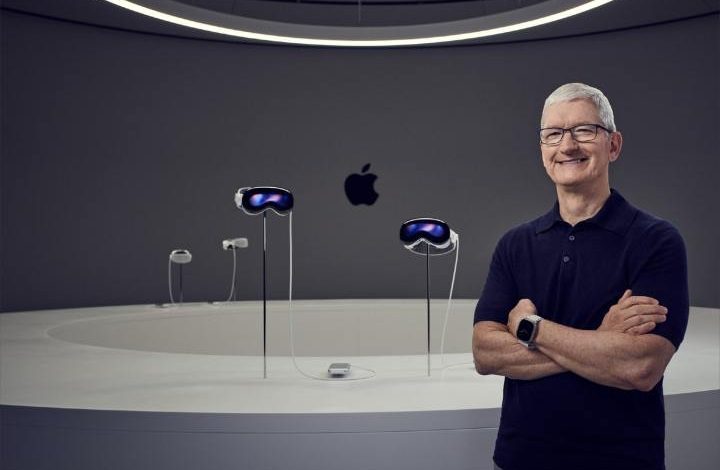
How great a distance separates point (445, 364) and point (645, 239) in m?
1.27

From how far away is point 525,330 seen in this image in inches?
46.8

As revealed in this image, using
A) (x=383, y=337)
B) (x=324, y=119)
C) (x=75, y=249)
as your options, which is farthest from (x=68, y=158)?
(x=383, y=337)

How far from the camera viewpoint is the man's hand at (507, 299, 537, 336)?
1.24m

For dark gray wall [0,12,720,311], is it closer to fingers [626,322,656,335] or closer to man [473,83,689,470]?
man [473,83,689,470]

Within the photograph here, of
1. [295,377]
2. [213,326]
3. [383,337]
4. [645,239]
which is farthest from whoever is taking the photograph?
[383,337]

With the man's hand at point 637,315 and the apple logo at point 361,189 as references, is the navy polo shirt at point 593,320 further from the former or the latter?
the apple logo at point 361,189

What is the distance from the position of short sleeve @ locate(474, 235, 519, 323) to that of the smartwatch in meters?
0.14

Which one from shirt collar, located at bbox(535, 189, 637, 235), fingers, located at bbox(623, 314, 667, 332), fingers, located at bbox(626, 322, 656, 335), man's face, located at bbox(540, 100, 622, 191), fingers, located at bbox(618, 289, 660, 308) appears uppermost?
man's face, located at bbox(540, 100, 622, 191)

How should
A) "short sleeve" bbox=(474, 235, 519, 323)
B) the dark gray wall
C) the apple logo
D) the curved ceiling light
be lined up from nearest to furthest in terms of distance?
1. "short sleeve" bbox=(474, 235, 519, 323)
2. the curved ceiling light
3. the dark gray wall
4. the apple logo

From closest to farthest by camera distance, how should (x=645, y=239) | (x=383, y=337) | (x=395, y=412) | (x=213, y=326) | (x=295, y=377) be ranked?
(x=645, y=239) → (x=395, y=412) → (x=295, y=377) → (x=213, y=326) → (x=383, y=337)

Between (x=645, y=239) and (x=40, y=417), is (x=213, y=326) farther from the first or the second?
(x=645, y=239)

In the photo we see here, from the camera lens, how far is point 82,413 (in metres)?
1.68

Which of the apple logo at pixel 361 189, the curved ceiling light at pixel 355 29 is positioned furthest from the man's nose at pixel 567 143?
the apple logo at pixel 361 189

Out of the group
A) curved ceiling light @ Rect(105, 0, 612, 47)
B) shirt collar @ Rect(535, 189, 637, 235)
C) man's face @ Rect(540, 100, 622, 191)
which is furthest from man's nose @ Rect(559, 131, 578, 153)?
curved ceiling light @ Rect(105, 0, 612, 47)
